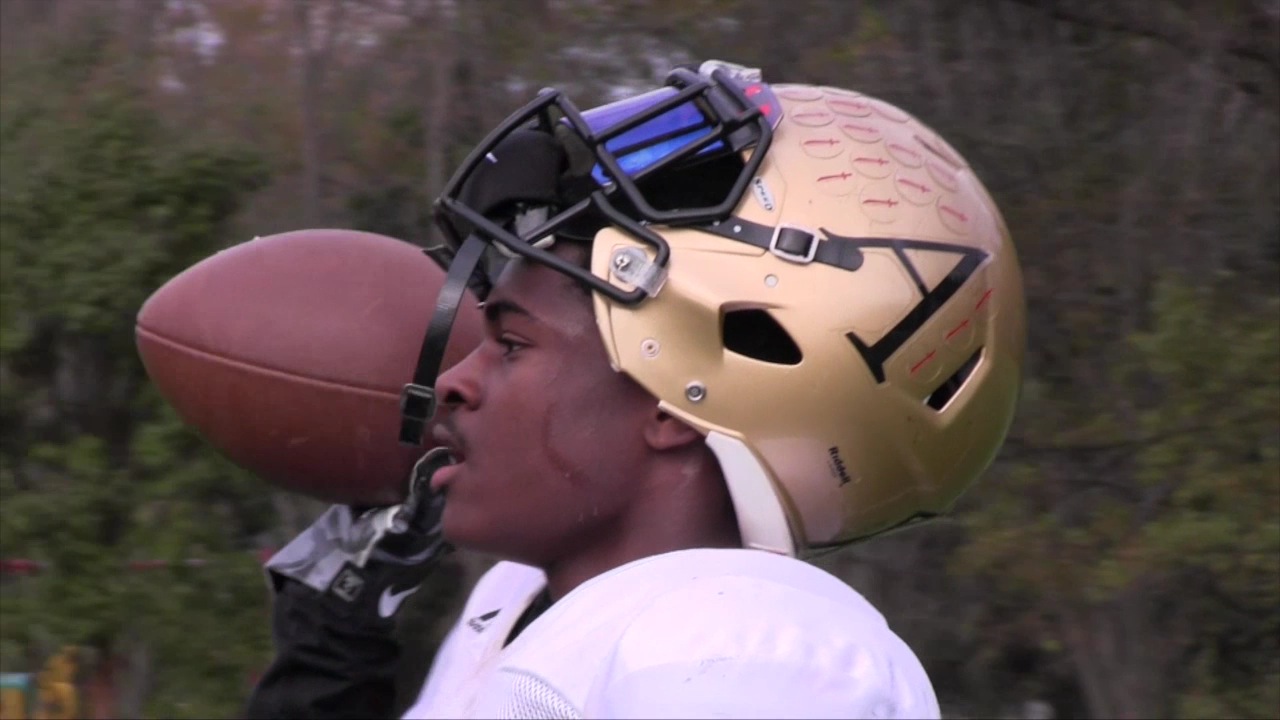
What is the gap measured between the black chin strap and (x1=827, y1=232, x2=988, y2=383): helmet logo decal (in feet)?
1.44

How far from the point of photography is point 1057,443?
3.93 m

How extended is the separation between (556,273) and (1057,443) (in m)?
2.16

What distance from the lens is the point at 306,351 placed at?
107 inches

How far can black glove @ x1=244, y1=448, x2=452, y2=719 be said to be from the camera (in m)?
2.61

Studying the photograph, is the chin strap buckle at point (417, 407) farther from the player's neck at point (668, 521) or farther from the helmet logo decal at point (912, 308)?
the helmet logo decal at point (912, 308)

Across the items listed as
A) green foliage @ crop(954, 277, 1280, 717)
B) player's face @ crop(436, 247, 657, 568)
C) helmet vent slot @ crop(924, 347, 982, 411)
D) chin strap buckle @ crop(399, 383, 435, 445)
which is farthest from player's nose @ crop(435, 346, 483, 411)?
green foliage @ crop(954, 277, 1280, 717)

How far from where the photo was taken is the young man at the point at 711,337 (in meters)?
1.96

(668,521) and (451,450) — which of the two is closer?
(668,521)

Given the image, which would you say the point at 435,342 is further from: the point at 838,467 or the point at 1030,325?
the point at 1030,325

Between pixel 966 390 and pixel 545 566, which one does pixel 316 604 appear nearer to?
pixel 545 566

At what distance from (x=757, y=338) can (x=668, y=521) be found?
0.77 ft

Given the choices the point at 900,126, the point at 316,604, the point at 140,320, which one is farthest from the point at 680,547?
the point at 140,320

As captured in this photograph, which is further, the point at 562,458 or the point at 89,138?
the point at 89,138

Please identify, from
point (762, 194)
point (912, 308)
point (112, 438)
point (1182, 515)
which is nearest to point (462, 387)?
point (762, 194)
